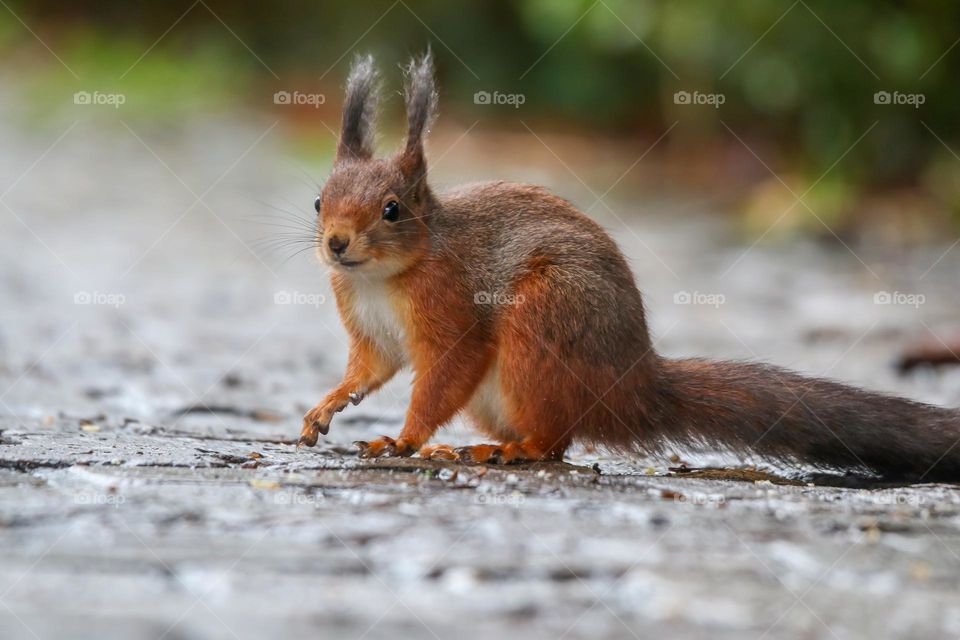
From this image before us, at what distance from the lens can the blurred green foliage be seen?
11.2 m

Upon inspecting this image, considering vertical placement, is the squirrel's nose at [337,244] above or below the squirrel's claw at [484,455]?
above

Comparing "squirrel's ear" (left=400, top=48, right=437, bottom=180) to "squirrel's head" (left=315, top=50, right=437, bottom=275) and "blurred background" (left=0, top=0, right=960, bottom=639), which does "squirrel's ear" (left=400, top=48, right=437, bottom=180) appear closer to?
"squirrel's head" (left=315, top=50, right=437, bottom=275)

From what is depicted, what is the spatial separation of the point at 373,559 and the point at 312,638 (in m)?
0.57

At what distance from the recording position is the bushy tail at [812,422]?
176 inches

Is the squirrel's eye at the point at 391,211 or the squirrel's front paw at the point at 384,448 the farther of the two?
the squirrel's eye at the point at 391,211

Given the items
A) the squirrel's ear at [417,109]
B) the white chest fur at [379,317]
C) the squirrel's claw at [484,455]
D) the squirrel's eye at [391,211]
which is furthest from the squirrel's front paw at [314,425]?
the squirrel's ear at [417,109]

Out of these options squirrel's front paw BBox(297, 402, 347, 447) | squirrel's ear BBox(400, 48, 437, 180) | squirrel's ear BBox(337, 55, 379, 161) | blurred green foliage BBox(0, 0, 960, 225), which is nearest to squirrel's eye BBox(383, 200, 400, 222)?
squirrel's ear BBox(400, 48, 437, 180)

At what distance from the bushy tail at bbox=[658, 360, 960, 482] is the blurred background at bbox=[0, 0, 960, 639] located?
0.59 ft

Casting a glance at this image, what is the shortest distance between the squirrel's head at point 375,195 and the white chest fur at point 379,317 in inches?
4.6

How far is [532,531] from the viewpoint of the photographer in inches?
134

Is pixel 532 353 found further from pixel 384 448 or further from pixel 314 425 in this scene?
pixel 314 425

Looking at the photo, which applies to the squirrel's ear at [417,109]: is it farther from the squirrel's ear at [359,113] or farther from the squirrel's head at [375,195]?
the squirrel's ear at [359,113]

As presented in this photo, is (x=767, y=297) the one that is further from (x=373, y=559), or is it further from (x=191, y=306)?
(x=373, y=559)

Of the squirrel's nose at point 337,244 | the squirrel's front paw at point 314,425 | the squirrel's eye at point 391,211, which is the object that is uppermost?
the squirrel's eye at point 391,211
